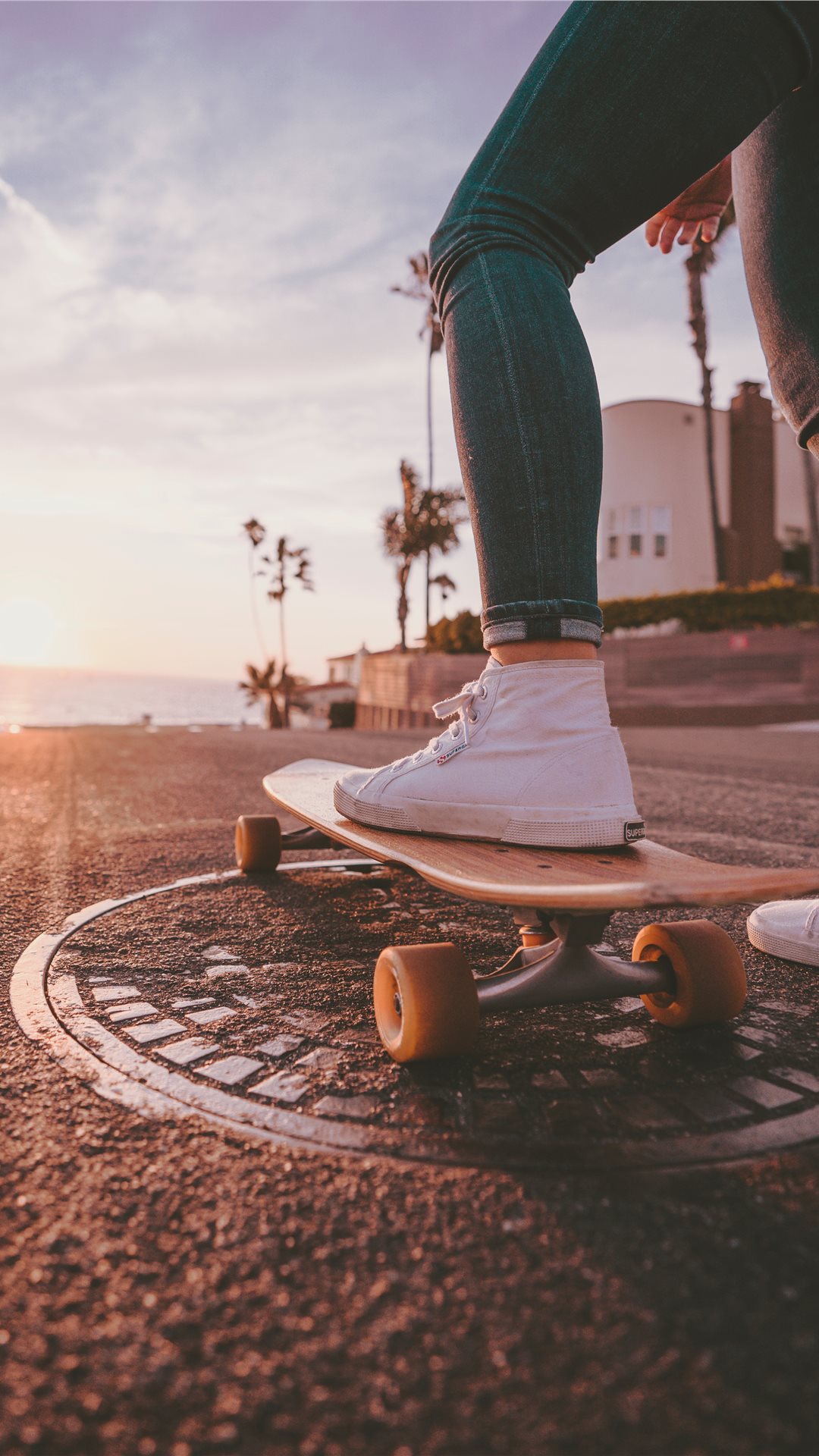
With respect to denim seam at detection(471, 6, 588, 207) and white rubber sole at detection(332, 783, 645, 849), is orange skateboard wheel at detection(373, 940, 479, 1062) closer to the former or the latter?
white rubber sole at detection(332, 783, 645, 849)

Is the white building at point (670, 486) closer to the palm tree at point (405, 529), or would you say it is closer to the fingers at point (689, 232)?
the palm tree at point (405, 529)

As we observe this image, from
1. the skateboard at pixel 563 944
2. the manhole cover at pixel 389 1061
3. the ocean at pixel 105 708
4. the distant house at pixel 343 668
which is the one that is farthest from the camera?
the ocean at pixel 105 708

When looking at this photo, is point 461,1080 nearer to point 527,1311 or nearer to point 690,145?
point 527,1311

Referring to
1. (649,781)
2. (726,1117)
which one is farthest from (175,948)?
(649,781)

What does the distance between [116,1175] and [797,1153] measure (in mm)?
614

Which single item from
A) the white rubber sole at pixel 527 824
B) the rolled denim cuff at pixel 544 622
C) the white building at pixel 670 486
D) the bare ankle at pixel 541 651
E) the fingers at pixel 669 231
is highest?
the white building at pixel 670 486

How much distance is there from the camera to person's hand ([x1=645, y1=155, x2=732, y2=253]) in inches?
76.2

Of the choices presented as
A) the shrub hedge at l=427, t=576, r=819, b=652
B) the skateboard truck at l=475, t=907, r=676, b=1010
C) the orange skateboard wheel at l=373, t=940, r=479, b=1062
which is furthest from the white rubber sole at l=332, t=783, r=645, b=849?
the shrub hedge at l=427, t=576, r=819, b=652

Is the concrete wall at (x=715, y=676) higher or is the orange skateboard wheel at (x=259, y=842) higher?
the concrete wall at (x=715, y=676)

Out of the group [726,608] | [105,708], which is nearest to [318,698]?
[726,608]

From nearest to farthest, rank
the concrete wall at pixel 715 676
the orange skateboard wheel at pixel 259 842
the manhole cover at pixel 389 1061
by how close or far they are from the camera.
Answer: the manhole cover at pixel 389 1061 < the orange skateboard wheel at pixel 259 842 < the concrete wall at pixel 715 676

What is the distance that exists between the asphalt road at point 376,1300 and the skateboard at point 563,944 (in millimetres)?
234

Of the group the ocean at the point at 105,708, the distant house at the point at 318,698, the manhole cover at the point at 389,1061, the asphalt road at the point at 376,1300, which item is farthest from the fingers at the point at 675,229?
the ocean at the point at 105,708

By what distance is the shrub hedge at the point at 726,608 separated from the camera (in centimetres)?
1602
